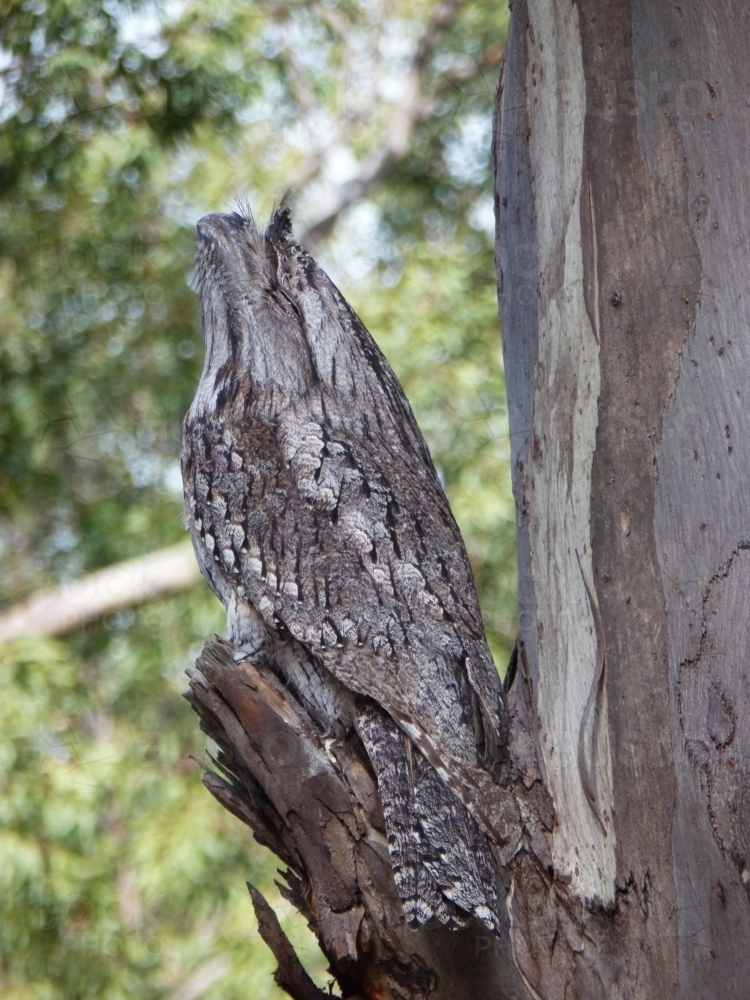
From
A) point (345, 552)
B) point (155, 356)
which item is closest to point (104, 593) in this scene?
point (155, 356)

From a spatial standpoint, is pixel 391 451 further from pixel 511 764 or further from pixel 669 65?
pixel 669 65

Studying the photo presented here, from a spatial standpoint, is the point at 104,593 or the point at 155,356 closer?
the point at 104,593

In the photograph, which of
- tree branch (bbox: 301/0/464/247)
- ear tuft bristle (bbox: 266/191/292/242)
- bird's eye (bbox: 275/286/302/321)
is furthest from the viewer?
tree branch (bbox: 301/0/464/247)

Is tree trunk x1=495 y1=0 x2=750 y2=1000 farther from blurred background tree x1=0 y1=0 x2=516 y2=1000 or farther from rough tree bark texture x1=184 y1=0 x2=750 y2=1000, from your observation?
blurred background tree x1=0 y1=0 x2=516 y2=1000

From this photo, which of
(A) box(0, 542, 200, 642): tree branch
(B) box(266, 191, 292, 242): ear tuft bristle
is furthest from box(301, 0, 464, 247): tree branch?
(B) box(266, 191, 292, 242): ear tuft bristle

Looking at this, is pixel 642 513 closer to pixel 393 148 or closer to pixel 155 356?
pixel 155 356

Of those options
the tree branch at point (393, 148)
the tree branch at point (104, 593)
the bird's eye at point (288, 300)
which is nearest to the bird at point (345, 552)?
the bird's eye at point (288, 300)

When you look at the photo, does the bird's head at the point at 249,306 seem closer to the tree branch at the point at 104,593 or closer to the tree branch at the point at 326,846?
the tree branch at the point at 326,846
